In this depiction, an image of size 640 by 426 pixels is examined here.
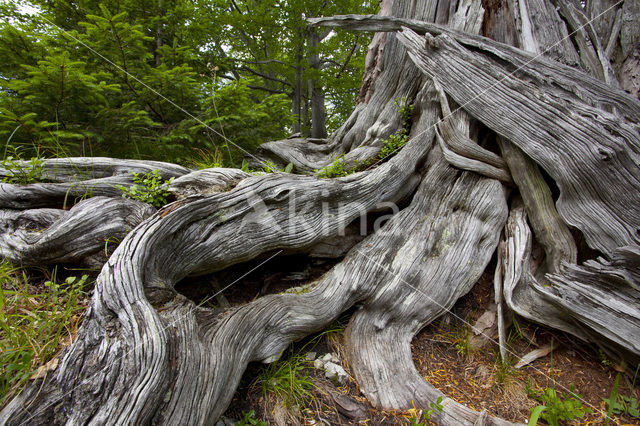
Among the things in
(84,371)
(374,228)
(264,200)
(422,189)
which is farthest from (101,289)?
(422,189)

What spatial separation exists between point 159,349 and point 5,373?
0.84 metres

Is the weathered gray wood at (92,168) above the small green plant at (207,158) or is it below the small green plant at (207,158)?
above

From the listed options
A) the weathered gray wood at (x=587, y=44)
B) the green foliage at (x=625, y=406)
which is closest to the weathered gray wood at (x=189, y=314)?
the green foliage at (x=625, y=406)

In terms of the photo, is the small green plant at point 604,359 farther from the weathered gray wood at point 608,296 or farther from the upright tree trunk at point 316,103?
the upright tree trunk at point 316,103

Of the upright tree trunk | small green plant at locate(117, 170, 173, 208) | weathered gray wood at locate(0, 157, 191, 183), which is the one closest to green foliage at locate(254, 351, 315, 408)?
small green plant at locate(117, 170, 173, 208)

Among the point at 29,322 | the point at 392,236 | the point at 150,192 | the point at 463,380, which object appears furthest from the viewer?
the point at 392,236

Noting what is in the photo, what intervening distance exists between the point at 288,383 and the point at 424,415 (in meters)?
1.05

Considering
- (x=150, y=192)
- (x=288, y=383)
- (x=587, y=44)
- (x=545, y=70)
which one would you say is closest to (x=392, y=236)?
(x=288, y=383)

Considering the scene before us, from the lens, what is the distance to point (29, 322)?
2.03 meters

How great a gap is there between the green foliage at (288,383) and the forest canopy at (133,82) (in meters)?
2.49

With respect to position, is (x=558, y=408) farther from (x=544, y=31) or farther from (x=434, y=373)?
(x=544, y=31)

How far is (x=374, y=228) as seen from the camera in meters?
3.59

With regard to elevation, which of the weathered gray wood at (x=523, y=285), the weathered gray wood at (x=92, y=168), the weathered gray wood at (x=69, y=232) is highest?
the weathered gray wood at (x=92, y=168)

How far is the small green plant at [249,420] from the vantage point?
2.06 m
